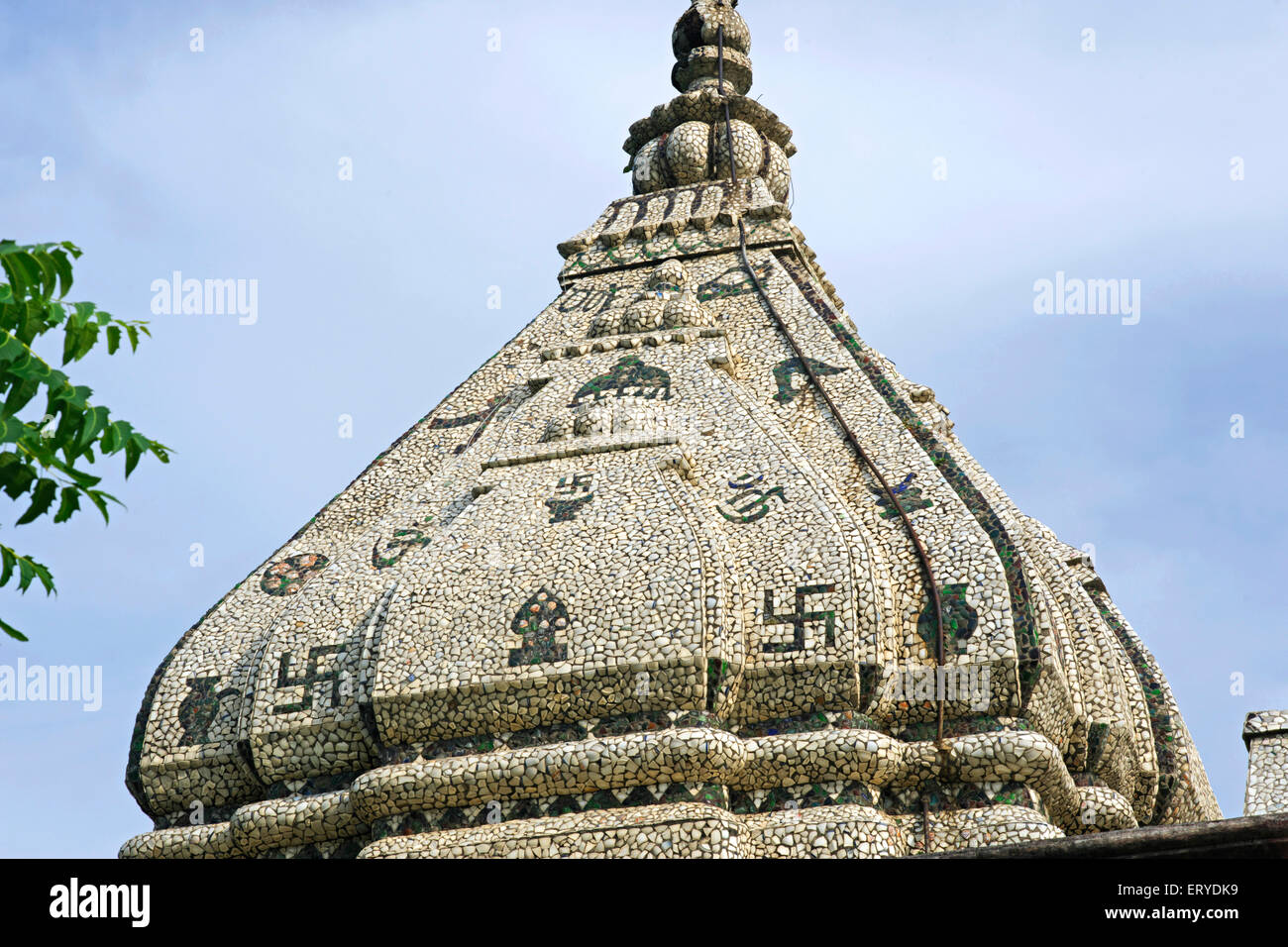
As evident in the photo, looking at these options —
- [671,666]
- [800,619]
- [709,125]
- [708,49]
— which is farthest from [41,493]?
[708,49]

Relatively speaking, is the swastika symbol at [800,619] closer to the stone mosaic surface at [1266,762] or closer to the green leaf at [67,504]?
the stone mosaic surface at [1266,762]

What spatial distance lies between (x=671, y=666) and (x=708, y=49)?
26.6 ft

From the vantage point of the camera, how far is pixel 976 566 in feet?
26.7

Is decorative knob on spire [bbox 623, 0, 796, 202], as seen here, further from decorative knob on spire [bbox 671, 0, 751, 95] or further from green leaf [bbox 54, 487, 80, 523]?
green leaf [bbox 54, 487, 80, 523]

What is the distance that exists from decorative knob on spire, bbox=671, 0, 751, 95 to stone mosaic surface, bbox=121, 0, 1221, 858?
5008 mm

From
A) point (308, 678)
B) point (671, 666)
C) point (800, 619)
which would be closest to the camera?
point (671, 666)

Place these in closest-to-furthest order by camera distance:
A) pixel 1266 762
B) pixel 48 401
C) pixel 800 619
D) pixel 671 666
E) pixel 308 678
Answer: pixel 48 401, pixel 671 666, pixel 800 619, pixel 308 678, pixel 1266 762

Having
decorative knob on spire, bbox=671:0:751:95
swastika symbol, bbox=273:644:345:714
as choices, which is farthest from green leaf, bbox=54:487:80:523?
decorative knob on spire, bbox=671:0:751:95

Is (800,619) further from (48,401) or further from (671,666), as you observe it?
(48,401)

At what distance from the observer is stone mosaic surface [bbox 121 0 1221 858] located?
758 cm

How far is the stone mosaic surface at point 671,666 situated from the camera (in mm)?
7578

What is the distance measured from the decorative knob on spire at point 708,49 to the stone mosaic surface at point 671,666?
5.01 m

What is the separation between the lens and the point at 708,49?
1423 cm
